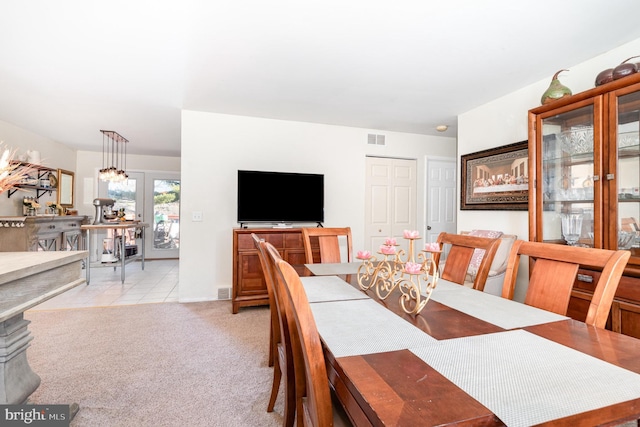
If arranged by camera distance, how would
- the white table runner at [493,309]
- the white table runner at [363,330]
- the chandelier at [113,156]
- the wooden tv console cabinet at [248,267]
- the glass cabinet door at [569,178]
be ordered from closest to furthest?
the white table runner at [363,330], the white table runner at [493,309], the glass cabinet door at [569,178], the wooden tv console cabinet at [248,267], the chandelier at [113,156]

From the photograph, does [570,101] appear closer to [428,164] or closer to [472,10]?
[472,10]

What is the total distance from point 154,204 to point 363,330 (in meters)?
6.87

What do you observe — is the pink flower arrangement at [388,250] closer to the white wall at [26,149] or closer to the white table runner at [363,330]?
the white table runner at [363,330]

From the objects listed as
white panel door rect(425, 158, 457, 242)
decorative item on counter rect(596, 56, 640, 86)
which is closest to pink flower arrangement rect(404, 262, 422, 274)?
decorative item on counter rect(596, 56, 640, 86)

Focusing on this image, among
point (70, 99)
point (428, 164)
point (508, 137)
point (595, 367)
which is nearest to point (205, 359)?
point (595, 367)

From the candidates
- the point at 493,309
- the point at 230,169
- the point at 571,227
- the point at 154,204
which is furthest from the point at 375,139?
the point at 154,204

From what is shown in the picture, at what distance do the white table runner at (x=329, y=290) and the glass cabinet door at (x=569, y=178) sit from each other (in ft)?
5.59

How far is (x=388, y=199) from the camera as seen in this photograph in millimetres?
4566

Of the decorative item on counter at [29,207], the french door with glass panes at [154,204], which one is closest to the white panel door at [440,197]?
the french door with glass panes at [154,204]

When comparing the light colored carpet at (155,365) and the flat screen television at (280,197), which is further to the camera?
the flat screen television at (280,197)

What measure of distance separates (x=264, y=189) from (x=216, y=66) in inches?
61.5

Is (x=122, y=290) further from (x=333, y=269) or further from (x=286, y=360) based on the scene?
(x=286, y=360)

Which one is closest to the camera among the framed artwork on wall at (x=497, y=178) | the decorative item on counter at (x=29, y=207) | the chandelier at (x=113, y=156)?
the framed artwork on wall at (x=497, y=178)

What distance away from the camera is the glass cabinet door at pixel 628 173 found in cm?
182
